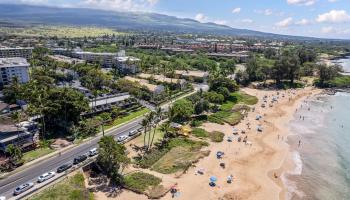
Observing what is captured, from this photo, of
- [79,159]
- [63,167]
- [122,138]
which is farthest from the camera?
[122,138]

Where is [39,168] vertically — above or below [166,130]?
below

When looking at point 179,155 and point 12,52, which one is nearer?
point 179,155

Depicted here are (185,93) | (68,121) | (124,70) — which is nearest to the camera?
(68,121)

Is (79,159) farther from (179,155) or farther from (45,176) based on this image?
(179,155)

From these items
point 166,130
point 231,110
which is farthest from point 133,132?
point 231,110

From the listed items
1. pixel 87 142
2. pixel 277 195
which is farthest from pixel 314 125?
pixel 87 142

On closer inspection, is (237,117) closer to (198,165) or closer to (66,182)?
(198,165)
